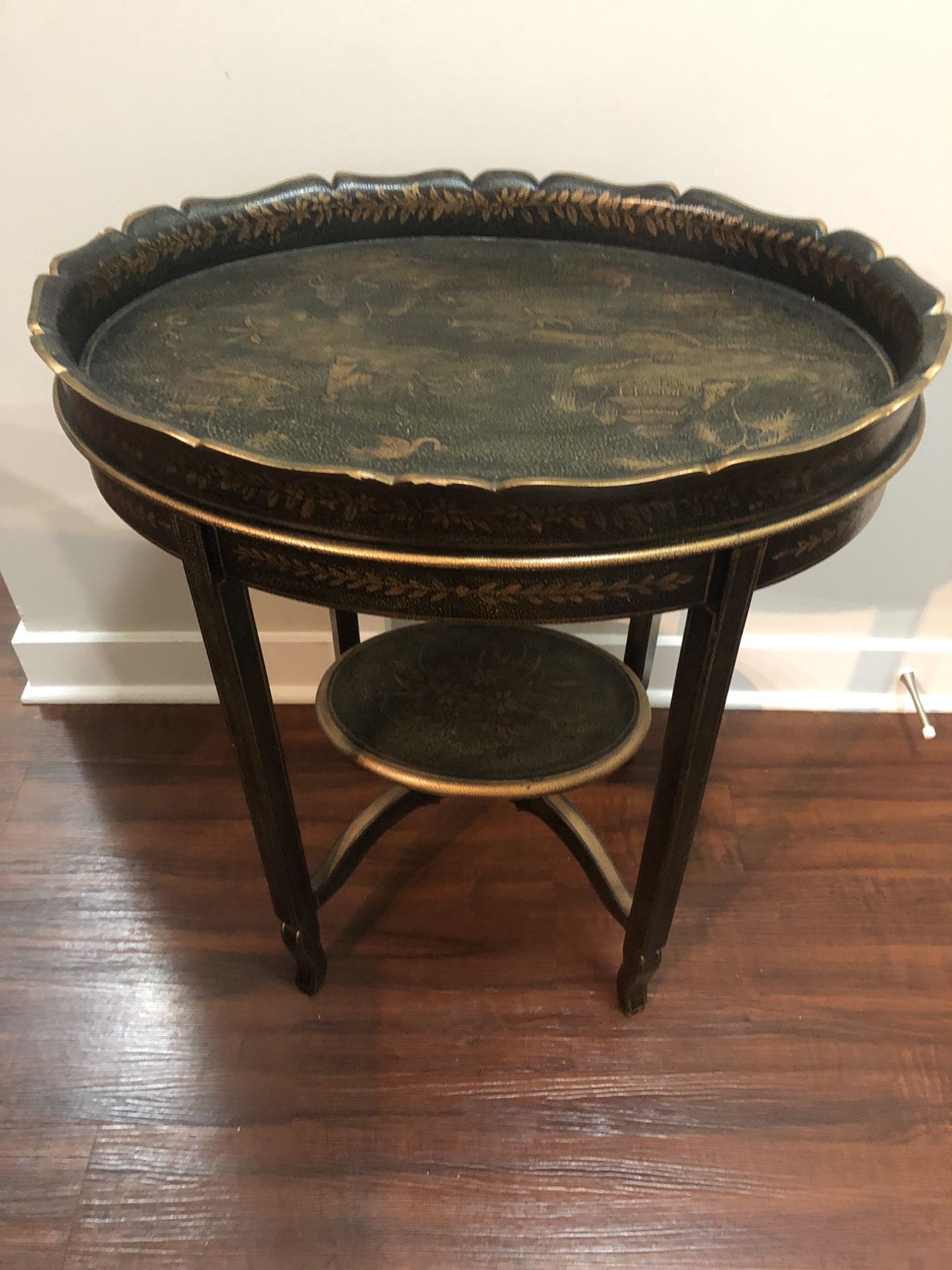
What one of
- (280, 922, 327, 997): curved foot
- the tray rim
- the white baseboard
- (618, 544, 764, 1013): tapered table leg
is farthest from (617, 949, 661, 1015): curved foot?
the tray rim

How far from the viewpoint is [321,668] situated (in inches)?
62.4

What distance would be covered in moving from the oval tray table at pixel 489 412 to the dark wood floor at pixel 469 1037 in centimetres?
12

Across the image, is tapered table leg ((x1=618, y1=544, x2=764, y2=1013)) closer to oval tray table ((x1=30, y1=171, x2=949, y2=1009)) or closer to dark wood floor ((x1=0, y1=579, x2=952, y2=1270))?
oval tray table ((x1=30, y1=171, x2=949, y2=1009))

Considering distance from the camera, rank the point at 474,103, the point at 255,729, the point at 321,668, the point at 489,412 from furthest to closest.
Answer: the point at 321,668
the point at 474,103
the point at 255,729
the point at 489,412

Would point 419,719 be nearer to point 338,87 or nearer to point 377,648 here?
point 377,648

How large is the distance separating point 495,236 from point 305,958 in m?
0.90

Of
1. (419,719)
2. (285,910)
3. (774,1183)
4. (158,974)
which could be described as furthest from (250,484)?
(774,1183)

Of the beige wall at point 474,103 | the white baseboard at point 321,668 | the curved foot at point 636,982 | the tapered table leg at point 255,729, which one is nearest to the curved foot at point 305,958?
the tapered table leg at point 255,729

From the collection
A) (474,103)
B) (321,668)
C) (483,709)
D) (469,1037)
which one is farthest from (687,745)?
(321,668)

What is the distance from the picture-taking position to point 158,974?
122 cm

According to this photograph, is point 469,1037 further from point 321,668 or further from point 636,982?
point 321,668

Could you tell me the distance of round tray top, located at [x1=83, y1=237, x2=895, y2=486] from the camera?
2.29 feet

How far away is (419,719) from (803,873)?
657 millimetres

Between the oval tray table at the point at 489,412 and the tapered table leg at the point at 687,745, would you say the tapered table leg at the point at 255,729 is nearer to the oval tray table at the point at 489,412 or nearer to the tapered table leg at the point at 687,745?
the oval tray table at the point at 489,412
